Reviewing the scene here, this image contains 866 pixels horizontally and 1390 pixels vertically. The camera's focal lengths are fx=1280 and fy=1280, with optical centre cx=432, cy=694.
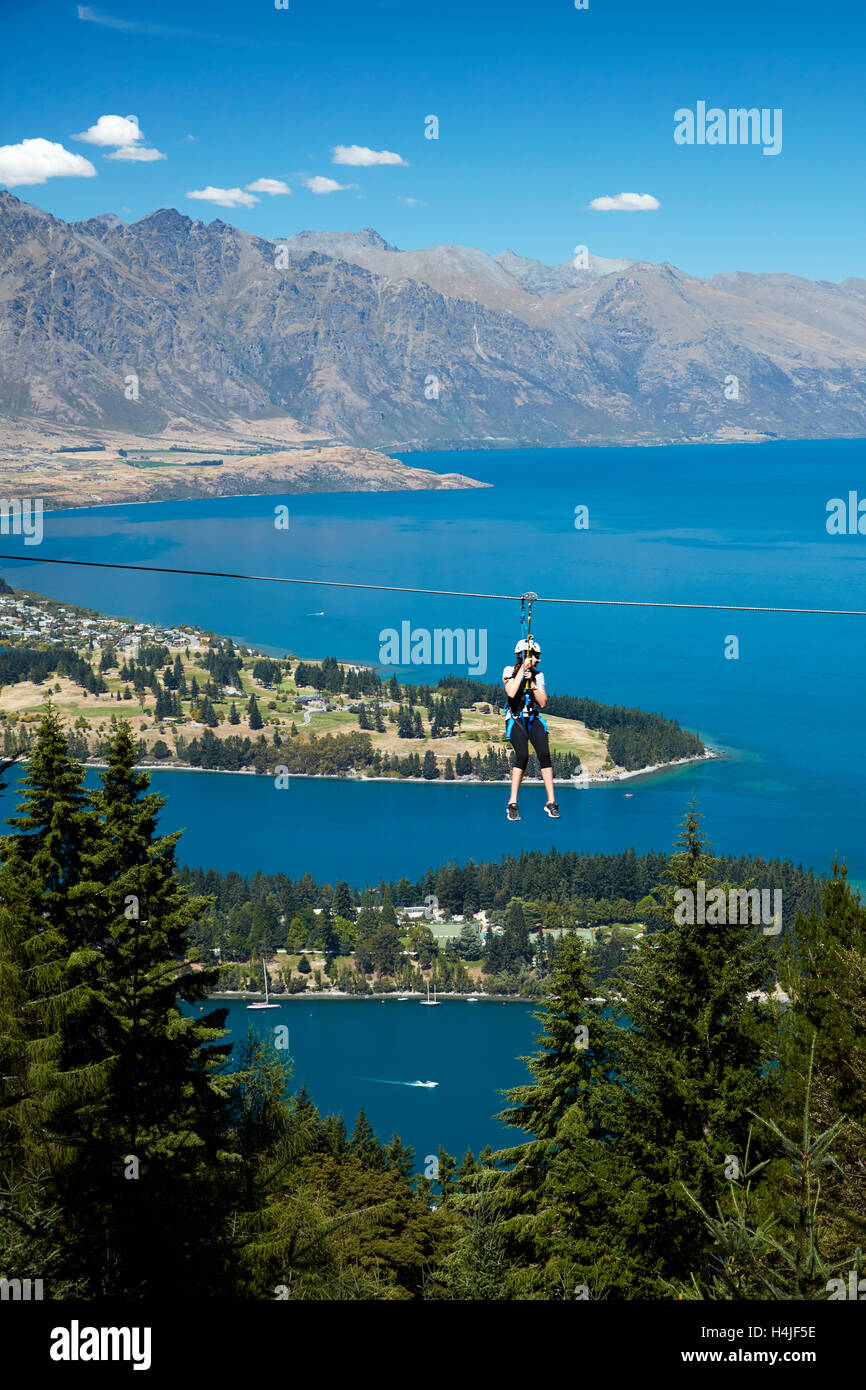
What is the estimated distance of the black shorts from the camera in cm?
919

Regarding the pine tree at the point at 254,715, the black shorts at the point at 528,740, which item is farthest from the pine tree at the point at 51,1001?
the pine tree at the point at 254,715

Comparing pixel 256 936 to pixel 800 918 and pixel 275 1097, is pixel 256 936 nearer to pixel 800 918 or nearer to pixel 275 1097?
pixel 275 1097

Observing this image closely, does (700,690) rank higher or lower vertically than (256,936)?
higher

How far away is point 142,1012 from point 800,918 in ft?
31.8

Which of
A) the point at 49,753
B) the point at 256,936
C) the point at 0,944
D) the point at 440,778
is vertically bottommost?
the point at 256,936

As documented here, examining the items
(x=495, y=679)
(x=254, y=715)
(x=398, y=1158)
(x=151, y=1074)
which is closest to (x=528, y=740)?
(x=151, y=1074)

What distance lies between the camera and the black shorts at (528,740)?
919cm

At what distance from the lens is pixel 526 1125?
19016mm

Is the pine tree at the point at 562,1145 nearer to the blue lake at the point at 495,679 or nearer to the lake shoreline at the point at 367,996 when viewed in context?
the blue lake at the point at 495,679

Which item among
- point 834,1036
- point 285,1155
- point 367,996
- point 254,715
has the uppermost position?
point 834,1036

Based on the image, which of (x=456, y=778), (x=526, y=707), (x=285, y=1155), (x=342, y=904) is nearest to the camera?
(x=526, y=707)

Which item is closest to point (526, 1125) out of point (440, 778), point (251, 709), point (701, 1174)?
point (701, 1174)

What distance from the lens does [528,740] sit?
9.41 metres

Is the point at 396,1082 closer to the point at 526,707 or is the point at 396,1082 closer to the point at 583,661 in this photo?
the point at 526,707
